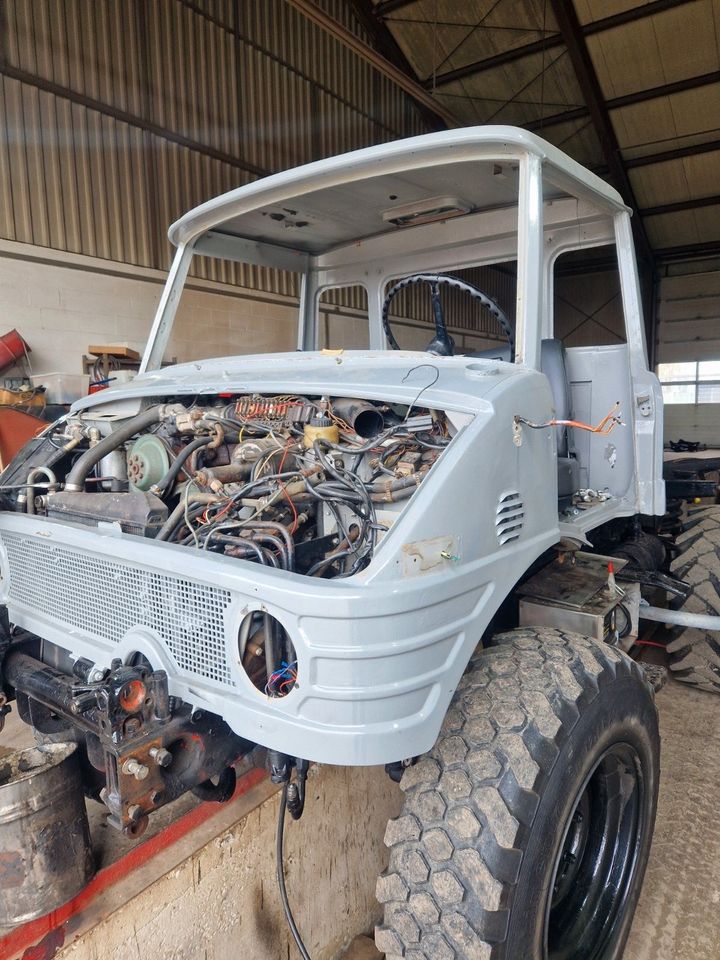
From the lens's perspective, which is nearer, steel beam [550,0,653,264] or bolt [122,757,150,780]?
bolt [122,757,150,780]

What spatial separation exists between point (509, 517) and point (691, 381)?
18348mm

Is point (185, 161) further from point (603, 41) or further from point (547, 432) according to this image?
point (547, 432)

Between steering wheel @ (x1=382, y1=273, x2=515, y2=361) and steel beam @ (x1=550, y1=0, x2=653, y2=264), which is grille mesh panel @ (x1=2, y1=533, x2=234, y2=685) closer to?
steering wheel @ (x1=382, y1=273, x2=515, y2=361)

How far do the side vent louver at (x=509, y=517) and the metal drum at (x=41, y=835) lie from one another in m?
1.35

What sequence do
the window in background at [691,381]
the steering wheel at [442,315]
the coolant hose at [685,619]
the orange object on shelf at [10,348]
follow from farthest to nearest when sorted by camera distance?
the window in background at [691,381] → the orange object on shelf at [10,348] → the coolant hose at [685,619] → the steering wheel at [442,315]

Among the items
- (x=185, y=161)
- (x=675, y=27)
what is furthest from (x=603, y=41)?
(x=185, y=161)

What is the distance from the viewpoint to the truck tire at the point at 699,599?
3.60 m

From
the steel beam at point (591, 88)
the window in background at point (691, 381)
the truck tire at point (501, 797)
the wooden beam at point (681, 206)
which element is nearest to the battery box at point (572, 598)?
the truck tire at point (501, 797)

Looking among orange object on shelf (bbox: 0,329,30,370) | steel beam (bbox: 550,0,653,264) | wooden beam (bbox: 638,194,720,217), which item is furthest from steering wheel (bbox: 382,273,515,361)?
wooden beam (bbox: 638,194,720,217)

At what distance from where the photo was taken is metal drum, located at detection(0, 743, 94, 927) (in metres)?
1.68

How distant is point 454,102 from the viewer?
1251 cm

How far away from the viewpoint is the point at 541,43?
10.6 metres

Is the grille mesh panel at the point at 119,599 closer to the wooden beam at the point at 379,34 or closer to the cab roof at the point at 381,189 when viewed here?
the cab roof at the point at 381,189

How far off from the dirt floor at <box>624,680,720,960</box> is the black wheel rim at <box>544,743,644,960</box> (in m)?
0.39
